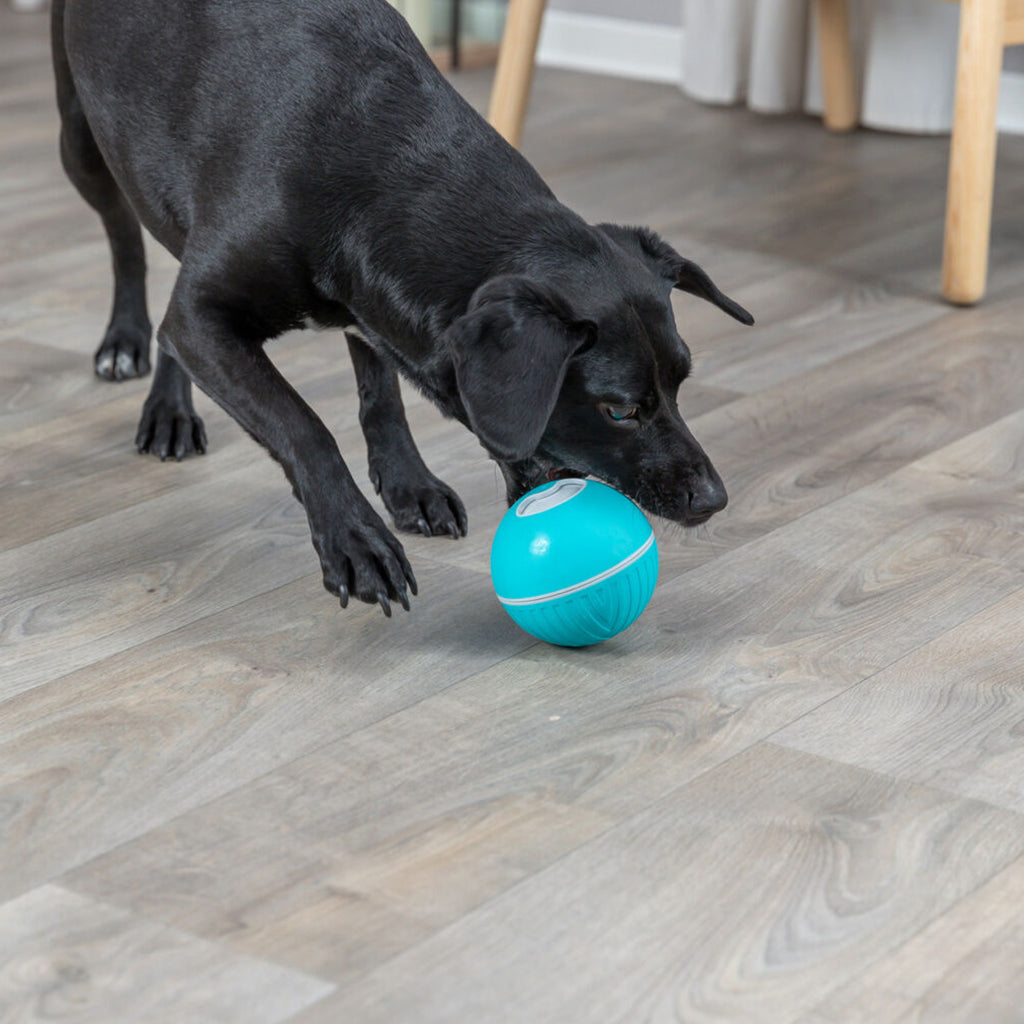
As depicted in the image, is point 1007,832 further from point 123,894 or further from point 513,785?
point 123,894

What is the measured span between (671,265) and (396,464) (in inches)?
21.2

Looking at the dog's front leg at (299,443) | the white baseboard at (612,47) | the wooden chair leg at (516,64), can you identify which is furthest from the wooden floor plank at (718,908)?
the white baseboard at (612,47)

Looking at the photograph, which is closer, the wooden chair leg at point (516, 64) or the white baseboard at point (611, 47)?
the wooden chair leg at point (516, 64)

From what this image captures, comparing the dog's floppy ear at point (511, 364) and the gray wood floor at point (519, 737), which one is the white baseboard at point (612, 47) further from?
the dog's floppy ear at point (511, 364)

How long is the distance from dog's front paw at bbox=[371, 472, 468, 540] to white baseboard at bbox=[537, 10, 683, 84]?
3.22 metres

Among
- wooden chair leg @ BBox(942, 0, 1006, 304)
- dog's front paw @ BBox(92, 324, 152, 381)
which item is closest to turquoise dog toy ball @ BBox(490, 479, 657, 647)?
dog's front paw @ BBox(92, 324, 152, 381)

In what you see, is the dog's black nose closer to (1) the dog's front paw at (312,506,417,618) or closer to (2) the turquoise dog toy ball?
(2) the turquoise dog toy ball

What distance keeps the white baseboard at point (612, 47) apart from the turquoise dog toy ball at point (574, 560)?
3.53 metres

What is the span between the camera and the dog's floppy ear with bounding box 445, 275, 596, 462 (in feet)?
5.16

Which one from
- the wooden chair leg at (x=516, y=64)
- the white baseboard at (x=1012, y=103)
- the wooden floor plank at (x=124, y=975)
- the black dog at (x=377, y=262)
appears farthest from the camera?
the white baseboard at (x=1012, y=103)

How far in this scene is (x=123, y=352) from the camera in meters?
2.70

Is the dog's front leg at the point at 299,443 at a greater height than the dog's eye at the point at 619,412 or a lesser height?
lesser

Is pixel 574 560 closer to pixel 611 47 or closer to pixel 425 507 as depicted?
pixel 425 507

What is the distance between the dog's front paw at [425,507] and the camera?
216 centimetres
